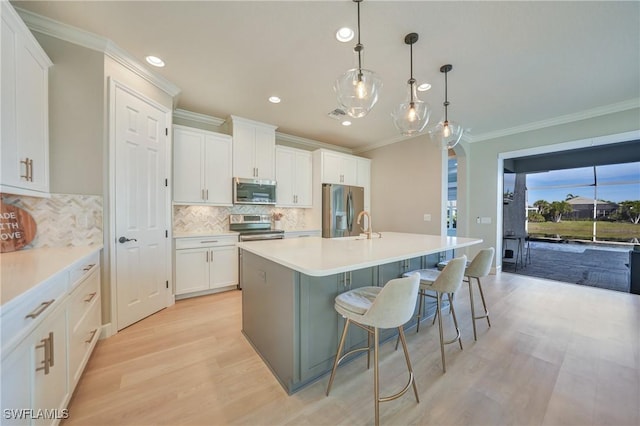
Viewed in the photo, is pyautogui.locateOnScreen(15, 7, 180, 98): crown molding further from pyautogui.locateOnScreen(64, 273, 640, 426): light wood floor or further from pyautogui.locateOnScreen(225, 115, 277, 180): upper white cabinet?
pyautogui.locateOnScreen(64, 273, 640, 426): light wood floor

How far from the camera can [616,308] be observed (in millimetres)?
2979

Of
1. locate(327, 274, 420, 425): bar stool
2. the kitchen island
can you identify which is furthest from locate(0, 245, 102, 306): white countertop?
locate(327, 274, 420, 425): bar stool

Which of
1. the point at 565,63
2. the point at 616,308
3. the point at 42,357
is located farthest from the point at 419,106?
the point at 616,308

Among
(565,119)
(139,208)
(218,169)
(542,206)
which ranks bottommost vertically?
(139,208)

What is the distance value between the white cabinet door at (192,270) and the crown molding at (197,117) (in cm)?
209

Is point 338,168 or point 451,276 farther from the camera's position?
point 338,168

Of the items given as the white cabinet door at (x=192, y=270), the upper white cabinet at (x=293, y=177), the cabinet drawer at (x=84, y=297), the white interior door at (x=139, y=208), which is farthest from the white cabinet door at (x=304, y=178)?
the cabinet drawer at (x=84, y=297)

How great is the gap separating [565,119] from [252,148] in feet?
16.6

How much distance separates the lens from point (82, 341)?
1.62 metres

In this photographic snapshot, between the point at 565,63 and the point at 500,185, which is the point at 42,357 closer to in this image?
the point at 565,63

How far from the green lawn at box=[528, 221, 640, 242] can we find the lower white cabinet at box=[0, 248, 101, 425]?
8.98m

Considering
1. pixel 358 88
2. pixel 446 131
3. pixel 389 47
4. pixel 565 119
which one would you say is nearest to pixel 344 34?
pixel 389 47

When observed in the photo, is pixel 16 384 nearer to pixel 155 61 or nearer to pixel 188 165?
pixel 155 61

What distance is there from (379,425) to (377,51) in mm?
2891
